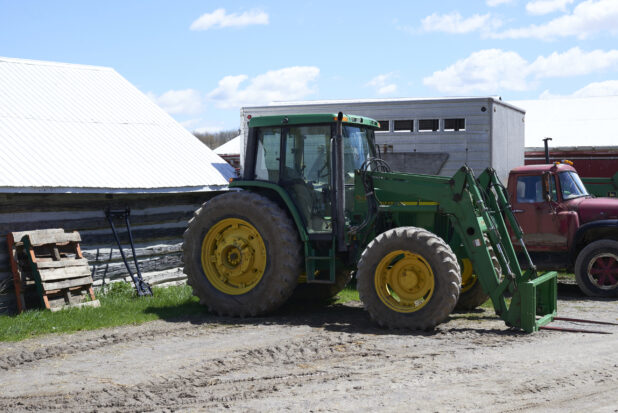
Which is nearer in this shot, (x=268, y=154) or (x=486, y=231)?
(x=486, y=231)

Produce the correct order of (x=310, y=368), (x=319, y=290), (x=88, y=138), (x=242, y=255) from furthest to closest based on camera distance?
(x=88, y=138) < (x=319, y=290) < (x=242, y=255) < (x=310, y=368)

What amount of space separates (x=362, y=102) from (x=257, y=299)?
6621 mm

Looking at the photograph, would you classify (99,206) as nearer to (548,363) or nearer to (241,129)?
(241,129)

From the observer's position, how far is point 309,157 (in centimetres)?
1016

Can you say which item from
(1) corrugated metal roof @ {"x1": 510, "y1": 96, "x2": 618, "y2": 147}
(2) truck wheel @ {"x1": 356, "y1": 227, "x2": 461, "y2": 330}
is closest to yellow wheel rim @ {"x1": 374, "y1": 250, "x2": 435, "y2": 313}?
(2) truck wheel @ {"x1": 356, "y1": 227, "x2": 461, "y2": 330}

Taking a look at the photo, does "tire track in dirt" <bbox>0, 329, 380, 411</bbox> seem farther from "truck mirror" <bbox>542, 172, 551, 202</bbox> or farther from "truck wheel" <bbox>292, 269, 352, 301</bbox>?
"truck mirror" <bbox>542, 172, 551, 202</bbox>

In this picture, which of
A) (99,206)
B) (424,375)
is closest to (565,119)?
(99,206)

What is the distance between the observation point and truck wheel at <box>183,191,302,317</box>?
9.91 metres

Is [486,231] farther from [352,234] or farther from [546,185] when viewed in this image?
[546,185]

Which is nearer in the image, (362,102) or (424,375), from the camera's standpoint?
(424,375)

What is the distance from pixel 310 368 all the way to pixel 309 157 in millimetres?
3584

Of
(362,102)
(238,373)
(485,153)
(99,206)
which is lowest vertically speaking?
(238,373)

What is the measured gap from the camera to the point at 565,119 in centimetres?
2728

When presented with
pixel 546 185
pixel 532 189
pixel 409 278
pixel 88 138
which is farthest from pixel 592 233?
pixel 88 138
